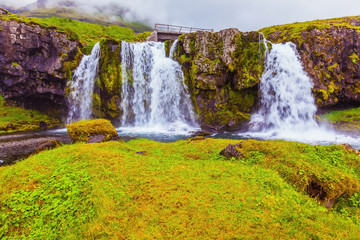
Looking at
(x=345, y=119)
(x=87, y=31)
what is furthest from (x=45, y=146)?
(x=87, y=31)

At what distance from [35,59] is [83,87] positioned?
8.40 m

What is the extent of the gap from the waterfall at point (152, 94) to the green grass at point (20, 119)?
11.6 metres

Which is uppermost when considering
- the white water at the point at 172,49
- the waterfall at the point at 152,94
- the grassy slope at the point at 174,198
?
the white water at the point at 172,49

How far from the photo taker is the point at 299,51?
2202 centimetres

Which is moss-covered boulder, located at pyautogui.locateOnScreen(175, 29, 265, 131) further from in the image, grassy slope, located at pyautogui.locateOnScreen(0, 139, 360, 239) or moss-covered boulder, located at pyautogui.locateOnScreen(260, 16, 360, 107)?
grassy slope, located at pyautogui.locateOnScreen(0, 139, 360, 239)

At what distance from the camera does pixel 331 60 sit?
22250 millimetres

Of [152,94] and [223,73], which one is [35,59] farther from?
[223,73]

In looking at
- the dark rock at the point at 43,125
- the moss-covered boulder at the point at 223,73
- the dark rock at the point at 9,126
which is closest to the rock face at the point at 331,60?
the moss-covered boulder at the point at 223,73

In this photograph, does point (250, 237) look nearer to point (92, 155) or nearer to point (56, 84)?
point (92, 155)

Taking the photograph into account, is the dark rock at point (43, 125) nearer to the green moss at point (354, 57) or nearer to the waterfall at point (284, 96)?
the waterfall at point (284, 96)

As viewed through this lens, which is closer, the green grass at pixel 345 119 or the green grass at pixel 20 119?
the green grass at pixel 345 119

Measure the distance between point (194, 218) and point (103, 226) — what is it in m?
1.81

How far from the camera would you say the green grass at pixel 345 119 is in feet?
64.2

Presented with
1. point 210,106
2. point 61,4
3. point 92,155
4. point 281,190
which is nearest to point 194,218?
point 281,190
